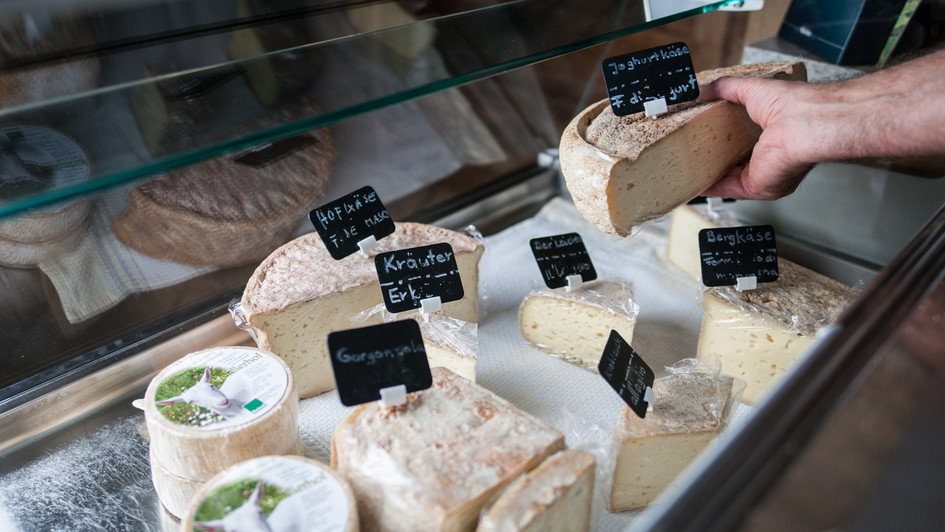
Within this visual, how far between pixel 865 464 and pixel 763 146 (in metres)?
1.00

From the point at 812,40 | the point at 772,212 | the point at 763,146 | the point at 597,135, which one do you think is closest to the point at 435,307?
the point at 597,135

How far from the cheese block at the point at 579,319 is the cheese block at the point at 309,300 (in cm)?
27

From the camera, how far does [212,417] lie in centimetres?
130

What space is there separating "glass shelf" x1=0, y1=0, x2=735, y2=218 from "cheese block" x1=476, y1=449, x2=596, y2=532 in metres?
0.64

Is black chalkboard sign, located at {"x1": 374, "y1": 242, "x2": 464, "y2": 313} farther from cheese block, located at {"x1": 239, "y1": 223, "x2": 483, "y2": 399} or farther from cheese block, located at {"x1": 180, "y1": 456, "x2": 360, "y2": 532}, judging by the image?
cheese block, located at {"x1": 180, "y1": 456, "x2": 360, "y2": 532}

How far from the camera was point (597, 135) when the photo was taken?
1.61 m

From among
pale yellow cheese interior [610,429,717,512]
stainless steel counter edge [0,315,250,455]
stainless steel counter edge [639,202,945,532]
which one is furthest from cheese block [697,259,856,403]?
stainless steel counter edge [0,315,250,455]

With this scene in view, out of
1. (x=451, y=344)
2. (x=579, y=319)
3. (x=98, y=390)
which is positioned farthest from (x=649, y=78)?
(x=98, y=390)

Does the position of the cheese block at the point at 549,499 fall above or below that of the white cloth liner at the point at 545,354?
above

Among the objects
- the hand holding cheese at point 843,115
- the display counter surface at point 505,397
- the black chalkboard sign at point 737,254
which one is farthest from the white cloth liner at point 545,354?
the hand holding cheese at point 843,115

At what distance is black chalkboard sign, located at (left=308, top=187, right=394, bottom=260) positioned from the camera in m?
1.79

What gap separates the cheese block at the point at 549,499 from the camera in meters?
1.04

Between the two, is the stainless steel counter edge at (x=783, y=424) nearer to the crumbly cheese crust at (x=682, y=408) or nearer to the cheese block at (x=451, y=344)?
the crumbly cheese crust at (x=682, y=408)

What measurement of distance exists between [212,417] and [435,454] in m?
0.45
